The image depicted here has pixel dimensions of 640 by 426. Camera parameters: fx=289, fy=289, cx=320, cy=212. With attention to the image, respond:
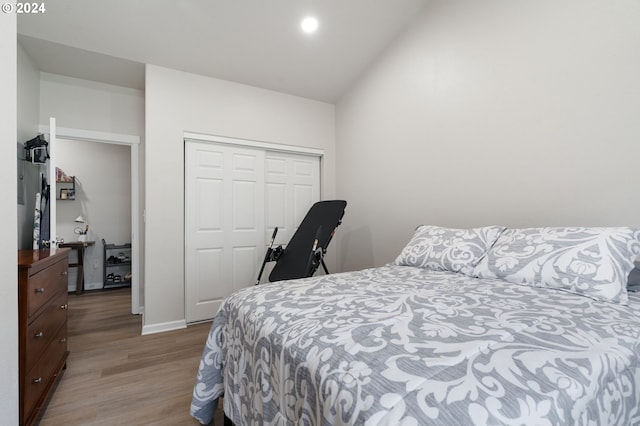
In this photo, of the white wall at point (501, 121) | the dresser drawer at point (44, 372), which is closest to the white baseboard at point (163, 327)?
the dresser drawer at point (44, 372)

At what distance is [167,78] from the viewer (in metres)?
2.95

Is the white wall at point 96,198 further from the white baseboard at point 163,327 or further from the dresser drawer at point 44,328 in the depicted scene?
the dresser drawer at point 44,328

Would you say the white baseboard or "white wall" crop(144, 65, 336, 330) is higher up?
"white wall" crop(144, 65, 336, 330)

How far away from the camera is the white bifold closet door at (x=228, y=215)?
3.10 m

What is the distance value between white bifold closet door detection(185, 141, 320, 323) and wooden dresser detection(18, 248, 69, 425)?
115 cm

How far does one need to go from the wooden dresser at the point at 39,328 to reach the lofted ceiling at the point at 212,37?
1.90 m

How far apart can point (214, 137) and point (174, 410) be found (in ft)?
8.24

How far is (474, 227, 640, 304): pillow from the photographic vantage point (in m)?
Answer: 1.30

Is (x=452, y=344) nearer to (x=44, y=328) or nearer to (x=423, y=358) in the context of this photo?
(x=423, y=358)

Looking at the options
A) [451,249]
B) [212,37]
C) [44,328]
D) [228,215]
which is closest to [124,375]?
[44,328]

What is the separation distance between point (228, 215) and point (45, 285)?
5.68 ft

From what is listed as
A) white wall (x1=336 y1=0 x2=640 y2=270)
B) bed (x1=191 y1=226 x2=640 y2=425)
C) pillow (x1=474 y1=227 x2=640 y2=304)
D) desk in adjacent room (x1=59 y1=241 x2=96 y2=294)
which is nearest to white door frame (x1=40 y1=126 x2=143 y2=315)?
desk in adjacent room (x1=59 y1=241 x2=96 y2=294)

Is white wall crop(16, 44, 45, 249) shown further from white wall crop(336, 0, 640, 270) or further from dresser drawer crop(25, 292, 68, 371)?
white wall crop(336, 0, 640, 270)

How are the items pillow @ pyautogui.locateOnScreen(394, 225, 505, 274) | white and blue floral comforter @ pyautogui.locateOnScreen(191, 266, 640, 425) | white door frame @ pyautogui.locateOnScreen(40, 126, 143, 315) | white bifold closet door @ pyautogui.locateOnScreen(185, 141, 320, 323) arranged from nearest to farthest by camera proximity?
white and blue floral comforter @ pyautogui.locateOnScreen(191, 266, 640, 425)
pillow @ pyautogui.locateOnScreen(394, 225, 505, 274)
white bifold closet door @ pyautogui.locateOnScreen(185, 141, 320, 323)
white door frame @ pyautogui.locateOnScreen(40, 126, 143, 315)
